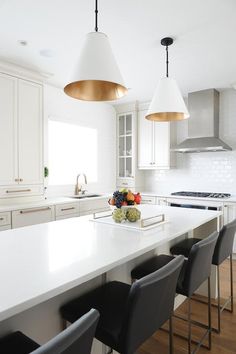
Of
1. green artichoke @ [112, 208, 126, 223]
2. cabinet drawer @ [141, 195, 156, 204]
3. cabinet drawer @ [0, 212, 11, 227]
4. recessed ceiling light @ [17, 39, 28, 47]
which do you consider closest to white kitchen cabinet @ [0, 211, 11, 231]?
cabinet drawer @ [0, 212, 11, 227]

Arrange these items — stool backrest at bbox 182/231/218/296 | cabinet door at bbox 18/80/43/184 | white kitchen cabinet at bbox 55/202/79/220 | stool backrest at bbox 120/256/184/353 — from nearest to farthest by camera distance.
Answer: stool backrest at bbox 120/256/184/353, stool backrest at bbox 182/231/218/296, cabinet door at bbox 18/80/43/184, white kitchen cabinet at bbox 55/202/79/220

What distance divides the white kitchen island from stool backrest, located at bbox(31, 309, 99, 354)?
20cm

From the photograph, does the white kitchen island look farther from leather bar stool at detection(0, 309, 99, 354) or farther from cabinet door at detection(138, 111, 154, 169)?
cabinet door at detection(138, 111, 154, 169)

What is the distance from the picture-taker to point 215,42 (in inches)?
108

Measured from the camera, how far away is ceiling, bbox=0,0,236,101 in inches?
84.7

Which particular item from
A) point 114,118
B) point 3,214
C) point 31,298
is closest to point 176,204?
point 114,118

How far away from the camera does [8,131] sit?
3.20 meters

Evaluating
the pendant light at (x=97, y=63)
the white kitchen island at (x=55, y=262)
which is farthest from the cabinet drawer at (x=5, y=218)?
the pendant light at (x=97, y=63)

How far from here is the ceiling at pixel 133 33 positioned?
7.06ft

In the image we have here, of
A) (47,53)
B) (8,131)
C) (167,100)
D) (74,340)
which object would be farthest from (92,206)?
(74,340)

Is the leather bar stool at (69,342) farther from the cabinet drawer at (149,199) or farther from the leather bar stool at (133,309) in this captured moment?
the cabinet drawer at (149,199)

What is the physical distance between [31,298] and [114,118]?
4.80 meters

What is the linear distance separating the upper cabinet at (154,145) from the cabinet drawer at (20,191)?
2.18 metres

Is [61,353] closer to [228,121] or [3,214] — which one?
[3,214]
